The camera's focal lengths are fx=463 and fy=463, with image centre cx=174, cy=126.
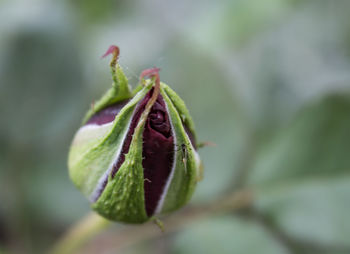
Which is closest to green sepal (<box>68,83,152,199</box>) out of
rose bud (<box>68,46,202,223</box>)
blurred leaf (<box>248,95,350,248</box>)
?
rose bud (<box>68,46,202,223</box>)

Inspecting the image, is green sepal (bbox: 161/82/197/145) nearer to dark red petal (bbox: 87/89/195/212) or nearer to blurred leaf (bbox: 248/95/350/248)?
dark red petal (bbox: 87/89/195/212)

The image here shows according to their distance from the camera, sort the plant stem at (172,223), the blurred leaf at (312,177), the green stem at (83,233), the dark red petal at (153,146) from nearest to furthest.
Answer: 1. the dark red petal at (153,146)
2. the green stem at (83,233)
3. the blurred leaf at (312,177)
4. the plant stem at (172,223)

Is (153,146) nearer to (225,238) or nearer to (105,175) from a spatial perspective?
(105,175)

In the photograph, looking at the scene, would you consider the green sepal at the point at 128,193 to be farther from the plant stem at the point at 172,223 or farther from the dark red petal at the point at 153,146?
the plant stem at the point at 172,223

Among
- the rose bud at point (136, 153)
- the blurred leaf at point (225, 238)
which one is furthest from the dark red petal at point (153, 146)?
A: the blurred leaf at point (225, 238)

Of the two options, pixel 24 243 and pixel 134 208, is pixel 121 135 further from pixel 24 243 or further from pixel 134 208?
pixel 24 243

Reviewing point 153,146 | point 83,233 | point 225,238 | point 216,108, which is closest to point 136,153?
point 153,146
